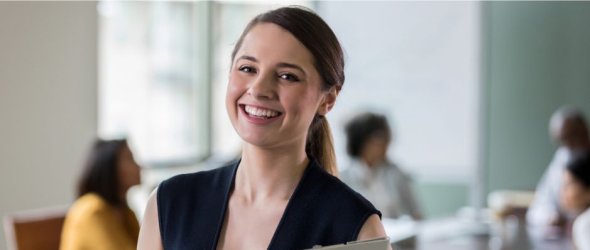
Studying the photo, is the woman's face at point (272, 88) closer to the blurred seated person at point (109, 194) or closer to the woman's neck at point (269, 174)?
the woman's neck at point (269, 174)

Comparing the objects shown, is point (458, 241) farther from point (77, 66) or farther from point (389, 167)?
point (77, 66)

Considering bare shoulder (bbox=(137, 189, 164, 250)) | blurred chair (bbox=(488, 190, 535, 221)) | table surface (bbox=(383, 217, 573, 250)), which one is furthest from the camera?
blurred chair (bbox=(488, 190, 535, 221))

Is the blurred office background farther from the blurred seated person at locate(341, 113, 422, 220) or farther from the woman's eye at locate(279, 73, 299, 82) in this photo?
the woman's eye at locate(279, 73, 299, 82)

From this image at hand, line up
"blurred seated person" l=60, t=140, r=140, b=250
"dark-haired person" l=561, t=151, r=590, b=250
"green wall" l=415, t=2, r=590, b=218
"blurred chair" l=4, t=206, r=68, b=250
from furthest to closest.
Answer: "green wall" l=415, t=2, r=590, b=218 < "dark-haired person" l=561, t=151, r=590, b=250 < "blurred seated person" l=60, t=140, r=140, b=250 < "blurred chair" l=4, t=206, r=68, b=250

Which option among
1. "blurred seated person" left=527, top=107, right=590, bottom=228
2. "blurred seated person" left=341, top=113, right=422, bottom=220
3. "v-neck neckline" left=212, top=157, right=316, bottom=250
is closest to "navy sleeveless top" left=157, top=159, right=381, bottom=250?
"v-neck neckline" left=212, top=157, right=316, bottom=250

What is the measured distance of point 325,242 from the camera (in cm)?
135

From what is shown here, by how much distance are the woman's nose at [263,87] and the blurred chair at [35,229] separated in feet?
6.85

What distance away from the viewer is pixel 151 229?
1.41 meters

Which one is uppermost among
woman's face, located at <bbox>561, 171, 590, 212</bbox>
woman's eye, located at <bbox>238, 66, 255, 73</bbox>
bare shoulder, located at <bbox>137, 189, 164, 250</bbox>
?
woman's eye, located at <bbox>238, 66, 255, 73</bbox>

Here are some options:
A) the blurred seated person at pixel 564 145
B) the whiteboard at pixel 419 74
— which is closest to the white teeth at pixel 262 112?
the blurred seated person at pixel 564 145

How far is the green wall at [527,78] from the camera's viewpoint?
24.3 feet

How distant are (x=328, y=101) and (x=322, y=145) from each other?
0.13 m

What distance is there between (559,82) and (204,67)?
316 centimetres

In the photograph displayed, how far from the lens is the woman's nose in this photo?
1.29 m
